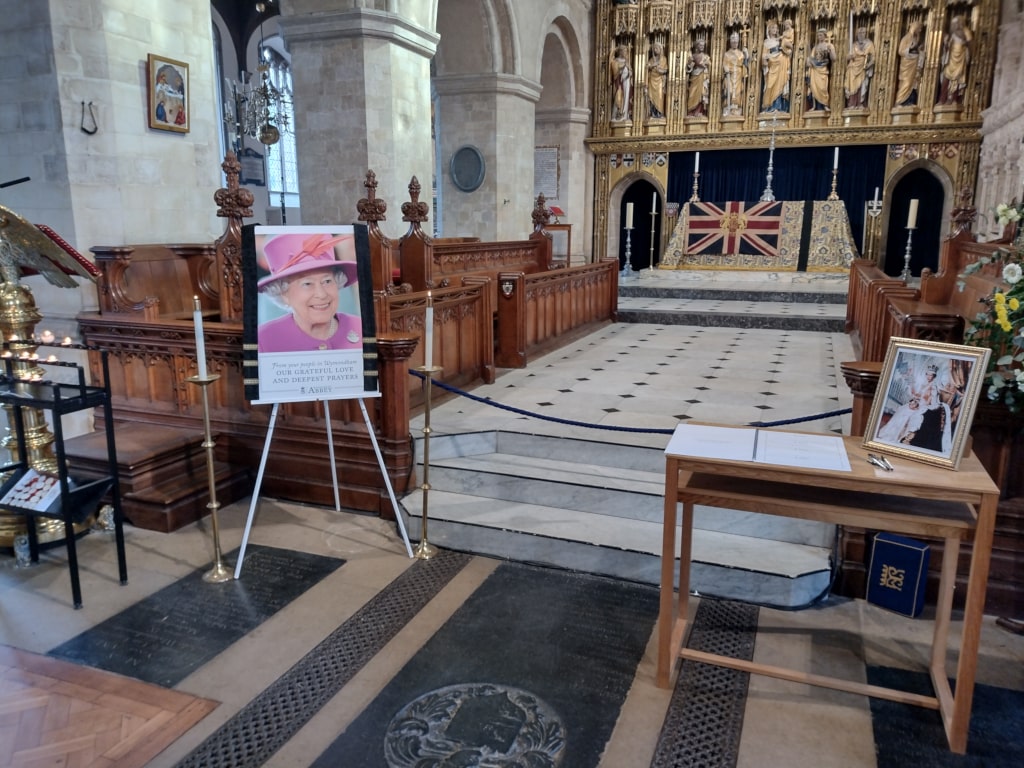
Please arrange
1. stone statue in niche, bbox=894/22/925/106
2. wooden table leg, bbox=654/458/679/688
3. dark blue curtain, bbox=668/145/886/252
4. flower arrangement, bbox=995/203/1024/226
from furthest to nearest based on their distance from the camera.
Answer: dark blue curtain, bbox=668/145/886/252 < stone statue in niche, bbox=894/22/925/106 < flower arrangement, bbox=995/203/1024/226 < wooden table leg, bbox=654/458/679/688

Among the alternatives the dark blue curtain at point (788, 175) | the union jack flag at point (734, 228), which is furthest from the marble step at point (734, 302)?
the dark blue curtain at point (788, 175)

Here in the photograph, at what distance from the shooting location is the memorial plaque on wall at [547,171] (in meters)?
16.0

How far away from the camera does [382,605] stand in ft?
10.7

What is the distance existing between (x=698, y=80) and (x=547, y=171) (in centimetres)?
360

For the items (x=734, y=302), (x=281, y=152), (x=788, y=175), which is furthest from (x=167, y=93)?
(x=281, y=152)

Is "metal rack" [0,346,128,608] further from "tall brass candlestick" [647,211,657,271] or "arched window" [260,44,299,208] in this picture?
"arched window" [260,44,299,208]

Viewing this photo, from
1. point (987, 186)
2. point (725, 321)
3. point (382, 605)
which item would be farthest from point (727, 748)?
point (987, 186)

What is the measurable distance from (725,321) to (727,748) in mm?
8398

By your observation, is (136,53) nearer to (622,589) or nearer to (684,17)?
(622,589)

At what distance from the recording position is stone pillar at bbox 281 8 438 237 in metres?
7.84

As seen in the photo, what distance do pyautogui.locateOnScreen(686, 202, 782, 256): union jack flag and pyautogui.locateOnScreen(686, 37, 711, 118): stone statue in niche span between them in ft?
9.10

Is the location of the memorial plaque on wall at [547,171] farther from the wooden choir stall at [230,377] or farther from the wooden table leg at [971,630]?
the wooden table leg at [971,630]

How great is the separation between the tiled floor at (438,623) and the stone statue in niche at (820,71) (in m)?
11.4

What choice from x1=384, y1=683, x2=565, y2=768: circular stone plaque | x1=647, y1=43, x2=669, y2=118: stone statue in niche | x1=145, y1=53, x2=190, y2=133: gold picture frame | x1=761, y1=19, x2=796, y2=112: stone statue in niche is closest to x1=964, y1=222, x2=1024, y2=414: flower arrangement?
x1=384, y1=683, x2=565, y2=768: circular stone plaque
